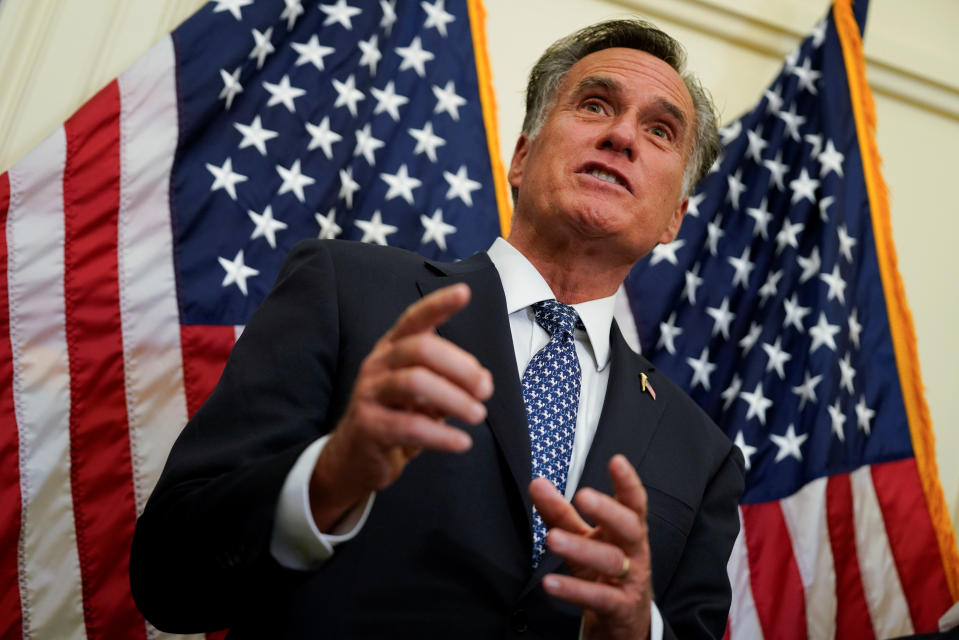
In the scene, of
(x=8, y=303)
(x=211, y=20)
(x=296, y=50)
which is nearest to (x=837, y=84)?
(x=296, y=50)

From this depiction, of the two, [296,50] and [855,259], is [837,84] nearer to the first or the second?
[855,259]

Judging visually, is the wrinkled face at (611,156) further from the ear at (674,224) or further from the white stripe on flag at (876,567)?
the white stripe on flag at (876,567)

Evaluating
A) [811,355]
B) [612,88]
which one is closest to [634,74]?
[612,88]

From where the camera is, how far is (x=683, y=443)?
146 centimetres

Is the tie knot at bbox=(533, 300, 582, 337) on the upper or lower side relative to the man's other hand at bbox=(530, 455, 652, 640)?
upper

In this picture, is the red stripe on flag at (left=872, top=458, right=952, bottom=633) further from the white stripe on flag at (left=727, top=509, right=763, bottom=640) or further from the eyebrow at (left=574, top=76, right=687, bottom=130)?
the eyebrow at (left=574, top=76, right=687, bottom=130)

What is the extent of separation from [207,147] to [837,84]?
1.83m

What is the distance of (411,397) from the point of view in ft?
2.56

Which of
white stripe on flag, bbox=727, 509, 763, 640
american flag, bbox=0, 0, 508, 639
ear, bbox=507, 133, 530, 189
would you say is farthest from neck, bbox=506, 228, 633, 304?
white stripe on flag, bbox=727, 509, 763, 640

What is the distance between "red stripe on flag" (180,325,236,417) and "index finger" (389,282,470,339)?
3.99 ft

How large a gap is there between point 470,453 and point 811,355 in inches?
61.4

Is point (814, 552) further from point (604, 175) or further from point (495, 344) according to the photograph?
point (495, 344)

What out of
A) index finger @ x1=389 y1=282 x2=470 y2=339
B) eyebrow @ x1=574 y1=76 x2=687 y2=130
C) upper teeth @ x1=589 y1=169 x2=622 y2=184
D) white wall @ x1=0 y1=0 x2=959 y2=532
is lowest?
index finger @ x1=389 y1=282 x2=470 y2=339

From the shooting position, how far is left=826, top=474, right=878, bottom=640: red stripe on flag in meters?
2.27
